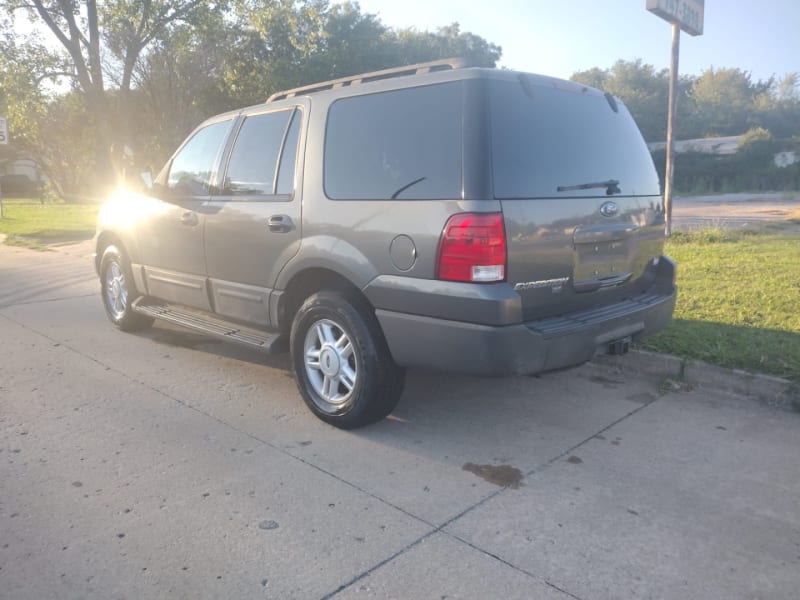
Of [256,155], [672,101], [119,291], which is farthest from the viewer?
[672,101]

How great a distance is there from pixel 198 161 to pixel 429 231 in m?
2.68

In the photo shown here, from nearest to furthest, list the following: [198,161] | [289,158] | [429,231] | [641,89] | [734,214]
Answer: [429,231], [289,158], [198,161], [734,214], [641,89]

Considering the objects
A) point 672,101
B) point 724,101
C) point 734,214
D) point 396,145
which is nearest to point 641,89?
point 724,101

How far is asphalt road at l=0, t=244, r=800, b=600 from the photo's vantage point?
263cm

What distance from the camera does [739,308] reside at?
19.9 feet

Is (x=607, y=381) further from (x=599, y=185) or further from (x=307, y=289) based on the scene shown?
(x=307, y=289)

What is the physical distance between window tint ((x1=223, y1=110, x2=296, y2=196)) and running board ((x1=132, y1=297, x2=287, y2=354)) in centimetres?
98

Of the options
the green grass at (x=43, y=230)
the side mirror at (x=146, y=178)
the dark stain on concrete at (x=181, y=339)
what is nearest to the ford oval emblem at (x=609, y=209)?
the dark stain on concrete at (x=181, y=339)

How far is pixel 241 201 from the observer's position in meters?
4.73

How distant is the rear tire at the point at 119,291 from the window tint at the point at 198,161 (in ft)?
3.55

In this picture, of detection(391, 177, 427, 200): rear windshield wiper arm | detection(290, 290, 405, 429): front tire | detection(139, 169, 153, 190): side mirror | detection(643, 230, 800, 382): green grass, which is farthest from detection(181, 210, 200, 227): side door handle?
detection(643, 230, 800, 382): green grass

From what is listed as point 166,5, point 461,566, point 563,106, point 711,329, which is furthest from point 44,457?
point 166,5

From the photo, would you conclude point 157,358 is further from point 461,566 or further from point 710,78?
point 710,78

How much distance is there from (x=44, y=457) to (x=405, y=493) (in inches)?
80.9
